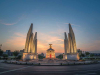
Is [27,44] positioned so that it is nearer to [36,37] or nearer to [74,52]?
[36,37]

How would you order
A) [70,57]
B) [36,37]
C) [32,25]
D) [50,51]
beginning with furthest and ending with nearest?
1. [36,37]
2. [50,51]
3. [32,25]
4. [70,57]

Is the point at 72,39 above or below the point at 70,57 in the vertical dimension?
above

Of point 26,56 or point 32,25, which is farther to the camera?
point 32,25

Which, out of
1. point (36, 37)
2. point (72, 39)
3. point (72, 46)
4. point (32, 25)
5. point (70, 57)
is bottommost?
point (70, 57)

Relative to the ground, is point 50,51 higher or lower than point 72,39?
lower

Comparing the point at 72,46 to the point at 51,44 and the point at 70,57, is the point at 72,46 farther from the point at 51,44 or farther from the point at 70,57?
the point at 51,44

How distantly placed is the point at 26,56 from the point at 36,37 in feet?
81.9

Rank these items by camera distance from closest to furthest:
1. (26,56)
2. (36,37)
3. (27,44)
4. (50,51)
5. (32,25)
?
(26,56) → (27,44) → (32,25) → (50,51) → (36,37)

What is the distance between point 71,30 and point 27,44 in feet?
94.4

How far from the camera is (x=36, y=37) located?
69500 millimetres

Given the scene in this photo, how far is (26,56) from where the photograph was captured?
1861 inches

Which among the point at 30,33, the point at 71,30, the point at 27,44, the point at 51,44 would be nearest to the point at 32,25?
the point at 30,33

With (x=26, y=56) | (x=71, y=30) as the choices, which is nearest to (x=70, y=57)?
(x=71, y=30)

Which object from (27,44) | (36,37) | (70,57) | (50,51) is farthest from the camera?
(36,37)
